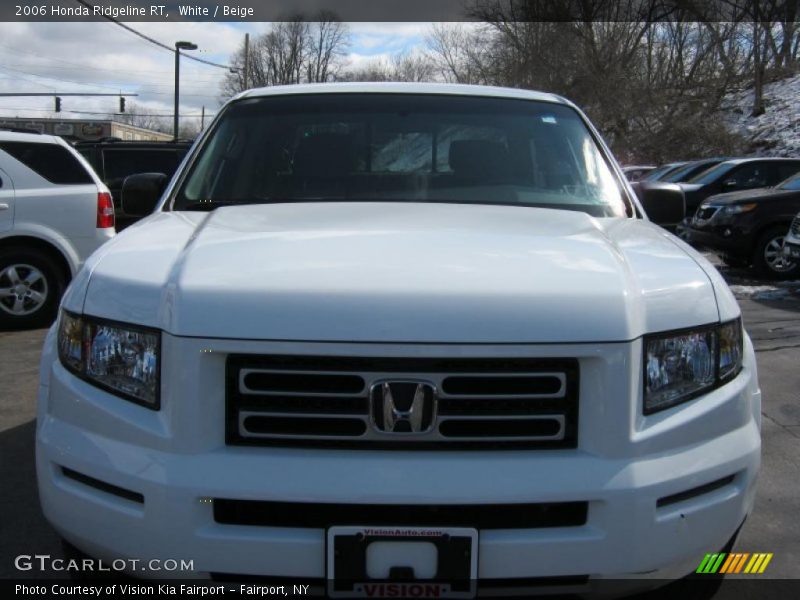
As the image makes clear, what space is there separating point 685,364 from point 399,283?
0.85 m

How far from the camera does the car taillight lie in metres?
7.98

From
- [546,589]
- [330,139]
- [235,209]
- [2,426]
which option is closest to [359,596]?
[546,589]

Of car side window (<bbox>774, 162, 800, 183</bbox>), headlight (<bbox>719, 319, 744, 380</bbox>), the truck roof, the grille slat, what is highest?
car side window (<bbox>774, 162, 800, 183</bbox>)

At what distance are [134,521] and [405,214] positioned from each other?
139cm

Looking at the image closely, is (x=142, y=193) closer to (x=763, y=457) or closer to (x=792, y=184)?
(x=763, y=457)

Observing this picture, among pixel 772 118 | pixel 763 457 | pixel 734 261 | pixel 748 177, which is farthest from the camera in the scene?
pixel 772 118

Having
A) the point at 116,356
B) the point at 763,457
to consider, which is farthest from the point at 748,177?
the point at 116,356

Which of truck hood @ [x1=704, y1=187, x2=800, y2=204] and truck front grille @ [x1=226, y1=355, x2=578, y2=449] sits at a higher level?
truck hood @ [x1=704, y1=187, x2=800, y2=204]

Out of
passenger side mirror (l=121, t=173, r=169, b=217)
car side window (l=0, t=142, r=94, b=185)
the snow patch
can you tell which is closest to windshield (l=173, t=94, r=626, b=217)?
passenger side mirror (l=121, t=173, r=169, b=217)

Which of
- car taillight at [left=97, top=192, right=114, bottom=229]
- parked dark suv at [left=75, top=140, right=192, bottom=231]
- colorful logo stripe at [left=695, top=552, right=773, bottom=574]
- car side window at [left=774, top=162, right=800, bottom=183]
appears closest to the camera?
colorful logo stripe at [left=695, top=552, right=773, bottom=574]

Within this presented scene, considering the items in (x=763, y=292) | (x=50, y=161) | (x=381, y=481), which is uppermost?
(x=50, y=161)

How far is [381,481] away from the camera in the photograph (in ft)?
6.59

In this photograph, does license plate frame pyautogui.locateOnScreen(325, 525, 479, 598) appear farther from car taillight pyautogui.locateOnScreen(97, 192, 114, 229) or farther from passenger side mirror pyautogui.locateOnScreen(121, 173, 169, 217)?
car taillight pyautogui.locateOnScreen(97, 192, 114, 229)

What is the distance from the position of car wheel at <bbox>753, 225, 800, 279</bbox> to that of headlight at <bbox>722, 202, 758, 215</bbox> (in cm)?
40
